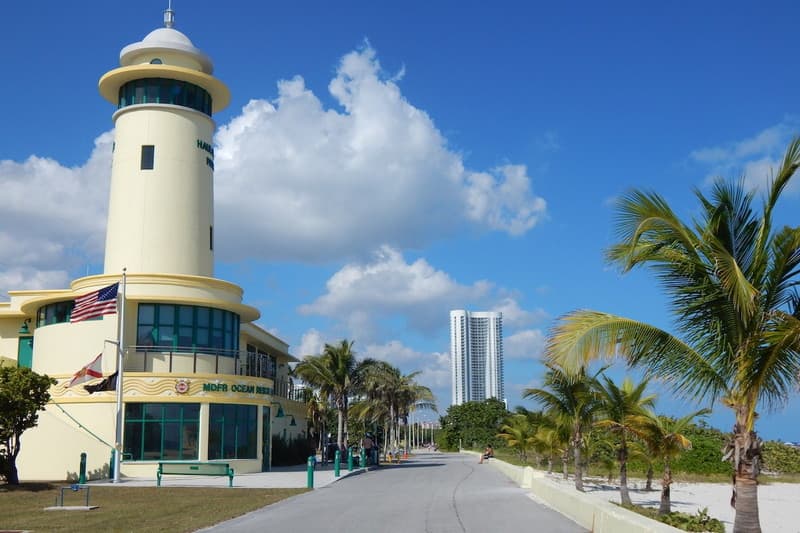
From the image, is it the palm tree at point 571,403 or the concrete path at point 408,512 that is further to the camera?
the palm tree at point 571,403

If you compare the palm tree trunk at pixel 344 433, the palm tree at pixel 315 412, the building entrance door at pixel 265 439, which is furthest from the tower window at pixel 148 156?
the palm tree at pixel 315 412

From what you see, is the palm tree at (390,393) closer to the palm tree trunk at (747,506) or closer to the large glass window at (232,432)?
the large glass window at (232,432)

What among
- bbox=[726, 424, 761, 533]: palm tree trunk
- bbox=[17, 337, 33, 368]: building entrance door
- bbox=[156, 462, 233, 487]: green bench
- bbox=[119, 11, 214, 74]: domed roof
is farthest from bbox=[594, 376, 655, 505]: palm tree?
bbox=[17, 337, 33, 368]: building entrance door

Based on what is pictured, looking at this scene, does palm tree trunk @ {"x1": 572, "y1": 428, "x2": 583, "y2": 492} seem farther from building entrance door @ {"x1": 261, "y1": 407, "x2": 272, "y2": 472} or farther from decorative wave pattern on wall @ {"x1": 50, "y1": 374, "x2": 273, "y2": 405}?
building entrance door @ {"x1": 261, "y1": 407, "x2": 272, "y2": 472}

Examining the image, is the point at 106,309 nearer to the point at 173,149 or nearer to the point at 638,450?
the point at 173,149

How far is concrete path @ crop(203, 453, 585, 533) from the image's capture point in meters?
15.2

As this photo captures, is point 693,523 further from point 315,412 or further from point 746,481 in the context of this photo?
point 315,412

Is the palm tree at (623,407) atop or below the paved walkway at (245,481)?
atop

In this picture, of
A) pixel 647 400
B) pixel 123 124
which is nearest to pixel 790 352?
pixel 647 400

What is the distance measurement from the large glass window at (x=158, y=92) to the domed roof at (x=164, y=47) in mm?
1480

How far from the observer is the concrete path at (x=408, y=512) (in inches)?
598

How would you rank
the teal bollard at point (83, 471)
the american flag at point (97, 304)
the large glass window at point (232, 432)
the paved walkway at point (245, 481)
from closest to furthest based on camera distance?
the paved walkway at point (245, 481), the teal bollard at point (83, 471), the american flag at point (97, 304), the large glass window at point (232, 432)

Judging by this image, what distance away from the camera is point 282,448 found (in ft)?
142

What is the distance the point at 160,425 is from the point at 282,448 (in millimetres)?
11997
